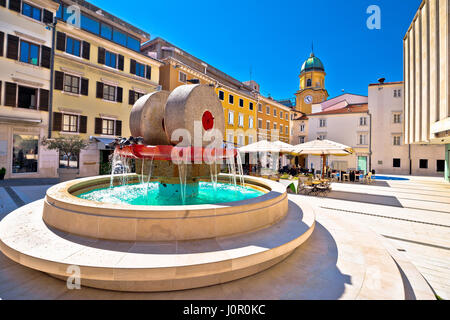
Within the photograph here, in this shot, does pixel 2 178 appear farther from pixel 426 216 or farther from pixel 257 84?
pixel 257 84

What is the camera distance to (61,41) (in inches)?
672

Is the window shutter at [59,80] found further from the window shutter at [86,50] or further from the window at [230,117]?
the window at [230,117]

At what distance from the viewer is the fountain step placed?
8.69ft

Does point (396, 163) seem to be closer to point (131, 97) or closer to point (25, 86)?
point (131, 97)

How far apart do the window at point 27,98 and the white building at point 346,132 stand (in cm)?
3421

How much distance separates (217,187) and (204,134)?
263 cm

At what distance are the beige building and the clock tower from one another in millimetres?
25824

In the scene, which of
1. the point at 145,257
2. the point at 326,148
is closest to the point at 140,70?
the point at 326,148

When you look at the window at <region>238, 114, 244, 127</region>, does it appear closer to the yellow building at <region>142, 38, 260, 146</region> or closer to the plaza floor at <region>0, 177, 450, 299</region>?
the yellow building at <region>142, 38, 260, 146</region>

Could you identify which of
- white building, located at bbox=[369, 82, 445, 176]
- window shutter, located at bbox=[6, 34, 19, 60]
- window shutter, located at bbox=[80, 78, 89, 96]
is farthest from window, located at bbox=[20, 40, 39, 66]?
white building, located at bbox=[369, 82, 445, 176]

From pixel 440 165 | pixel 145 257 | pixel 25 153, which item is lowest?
pixel 145 257

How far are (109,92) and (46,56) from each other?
16.4 feet

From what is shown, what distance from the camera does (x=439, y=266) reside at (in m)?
4.03

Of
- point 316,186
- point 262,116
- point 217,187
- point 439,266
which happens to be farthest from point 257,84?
point 439,266
